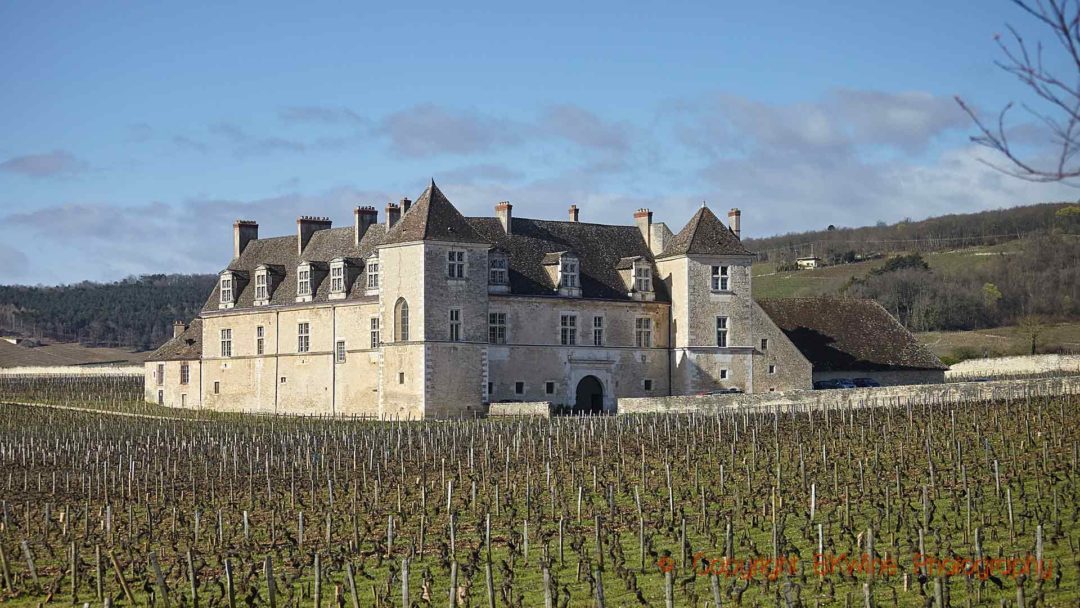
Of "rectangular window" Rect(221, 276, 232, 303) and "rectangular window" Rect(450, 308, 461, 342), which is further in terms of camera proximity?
"rectangular window" Rect(221, 276, 232, 303)

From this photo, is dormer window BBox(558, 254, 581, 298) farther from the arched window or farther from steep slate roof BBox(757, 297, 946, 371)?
steep slate roof BBox(757, 297, 946, 371)

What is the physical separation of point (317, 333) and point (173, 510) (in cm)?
2581

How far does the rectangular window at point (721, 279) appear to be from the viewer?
5141 centimetres

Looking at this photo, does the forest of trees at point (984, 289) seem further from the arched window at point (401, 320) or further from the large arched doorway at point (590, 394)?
the arched window at point (401, 320)

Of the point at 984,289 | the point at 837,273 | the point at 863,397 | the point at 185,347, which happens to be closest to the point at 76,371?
the point at 185,347

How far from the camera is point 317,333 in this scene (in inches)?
2073

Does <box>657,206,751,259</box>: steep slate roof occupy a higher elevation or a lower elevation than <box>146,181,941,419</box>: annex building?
higher

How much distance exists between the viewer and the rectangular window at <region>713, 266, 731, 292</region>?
51406 mm

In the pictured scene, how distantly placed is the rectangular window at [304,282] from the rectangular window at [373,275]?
3573 mm

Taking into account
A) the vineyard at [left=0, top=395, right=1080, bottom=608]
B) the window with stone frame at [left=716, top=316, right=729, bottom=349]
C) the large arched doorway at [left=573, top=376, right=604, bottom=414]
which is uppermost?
the window with stone frame at [left=716, top=316, right=729, bottom=349]

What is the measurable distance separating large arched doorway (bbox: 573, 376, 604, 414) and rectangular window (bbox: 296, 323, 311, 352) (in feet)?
33.6

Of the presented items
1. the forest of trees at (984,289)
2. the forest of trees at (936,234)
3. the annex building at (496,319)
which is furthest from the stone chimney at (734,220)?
the forest of trees at (936,234)

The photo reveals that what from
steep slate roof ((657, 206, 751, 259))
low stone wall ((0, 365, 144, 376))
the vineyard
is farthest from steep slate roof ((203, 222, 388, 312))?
Result: low stone wall ((0, 365, 144, 376))

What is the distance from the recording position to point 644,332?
5181 cm
